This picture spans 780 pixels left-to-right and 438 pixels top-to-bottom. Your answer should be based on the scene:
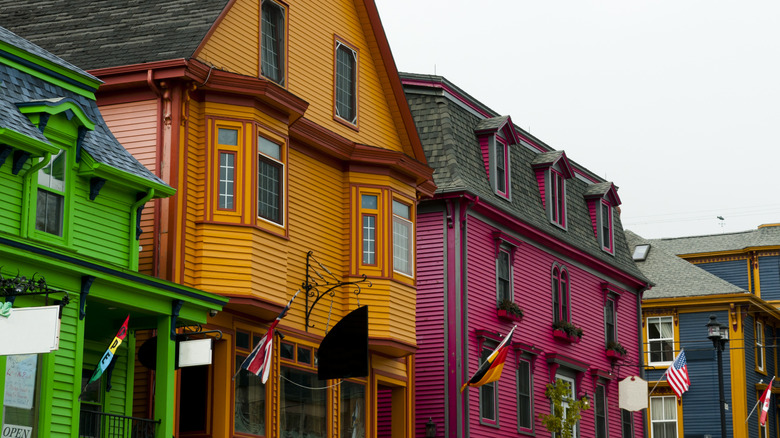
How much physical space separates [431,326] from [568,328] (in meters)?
6.93

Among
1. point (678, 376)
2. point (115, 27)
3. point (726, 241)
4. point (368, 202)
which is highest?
point (726, 241)

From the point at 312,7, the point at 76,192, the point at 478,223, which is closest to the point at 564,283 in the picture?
the point at 478,223

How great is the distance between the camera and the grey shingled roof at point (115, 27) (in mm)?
21953

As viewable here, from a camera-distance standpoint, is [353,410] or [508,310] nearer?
[353,410]

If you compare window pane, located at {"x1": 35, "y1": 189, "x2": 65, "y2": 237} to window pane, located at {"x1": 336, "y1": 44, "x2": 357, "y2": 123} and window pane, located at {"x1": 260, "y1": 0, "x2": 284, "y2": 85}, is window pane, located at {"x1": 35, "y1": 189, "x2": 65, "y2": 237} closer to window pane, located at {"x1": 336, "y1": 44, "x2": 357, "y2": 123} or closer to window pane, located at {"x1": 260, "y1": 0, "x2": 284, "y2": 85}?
window pane, located at {"x1": 260, "y1": 0, "x2": 284, "y2": 85}

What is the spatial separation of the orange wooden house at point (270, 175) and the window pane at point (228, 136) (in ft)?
0.12

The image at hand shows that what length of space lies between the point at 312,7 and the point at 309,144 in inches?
124

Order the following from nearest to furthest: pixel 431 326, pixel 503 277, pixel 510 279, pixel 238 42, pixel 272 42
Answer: pixel 238 42 < pixel 272 42 < pixel 431 326 < pixel 503 277 < pixel 510 279

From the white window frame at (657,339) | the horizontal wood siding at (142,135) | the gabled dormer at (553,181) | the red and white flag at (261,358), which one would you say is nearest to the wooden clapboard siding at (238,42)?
the horizontal wood siding at (142,135)

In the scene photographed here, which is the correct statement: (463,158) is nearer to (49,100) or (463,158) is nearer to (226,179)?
(226,179)

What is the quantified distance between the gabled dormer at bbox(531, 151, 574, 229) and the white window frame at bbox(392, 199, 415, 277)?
406 inches

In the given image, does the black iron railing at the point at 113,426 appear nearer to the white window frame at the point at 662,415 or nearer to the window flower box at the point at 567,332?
the window flower box at the point at 567,332

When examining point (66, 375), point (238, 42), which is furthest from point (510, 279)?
point (66, 375)

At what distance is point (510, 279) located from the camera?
33625mm
